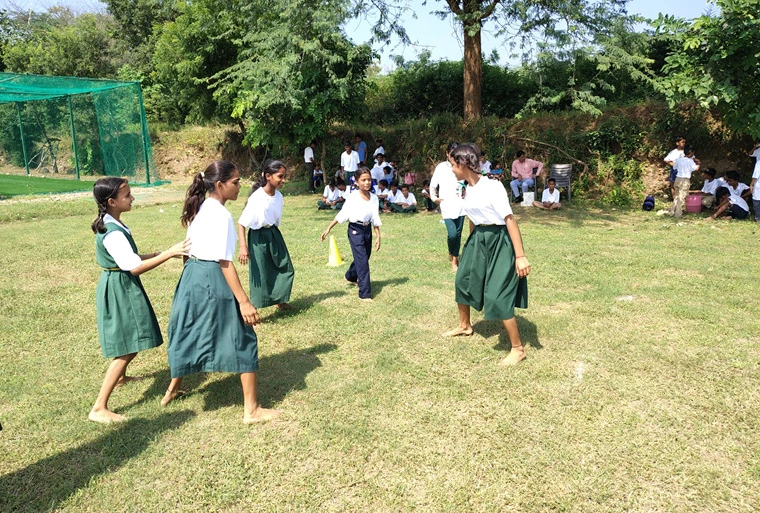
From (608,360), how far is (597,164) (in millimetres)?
11236

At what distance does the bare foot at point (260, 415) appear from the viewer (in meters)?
3.70

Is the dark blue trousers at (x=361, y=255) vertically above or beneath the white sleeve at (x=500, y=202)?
beneath

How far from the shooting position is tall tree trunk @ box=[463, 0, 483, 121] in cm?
1468

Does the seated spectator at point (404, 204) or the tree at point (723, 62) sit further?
the seated spectator at point (404, 204)

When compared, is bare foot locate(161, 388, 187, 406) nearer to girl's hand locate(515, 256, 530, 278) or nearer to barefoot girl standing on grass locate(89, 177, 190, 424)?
barefoot girl standing on grass locate(89, 177, 190, 424)

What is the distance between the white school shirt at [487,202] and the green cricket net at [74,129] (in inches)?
589

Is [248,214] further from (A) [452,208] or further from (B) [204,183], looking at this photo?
(A) [452,208]

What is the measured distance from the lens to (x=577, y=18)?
12.9 meters

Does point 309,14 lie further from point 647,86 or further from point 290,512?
point 290,512

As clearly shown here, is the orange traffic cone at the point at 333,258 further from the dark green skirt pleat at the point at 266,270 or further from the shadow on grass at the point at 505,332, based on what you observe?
the shadow on grass at the point at 505,332

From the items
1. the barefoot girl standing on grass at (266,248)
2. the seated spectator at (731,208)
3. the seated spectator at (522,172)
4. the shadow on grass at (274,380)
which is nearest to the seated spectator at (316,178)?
the seated spectator at (522,172)

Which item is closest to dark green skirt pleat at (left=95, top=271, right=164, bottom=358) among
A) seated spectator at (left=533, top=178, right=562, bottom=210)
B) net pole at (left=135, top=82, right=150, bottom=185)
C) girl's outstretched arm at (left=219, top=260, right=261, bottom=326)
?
girl's outstretched arm at (left=219, top=260, right=261, bottom=326)

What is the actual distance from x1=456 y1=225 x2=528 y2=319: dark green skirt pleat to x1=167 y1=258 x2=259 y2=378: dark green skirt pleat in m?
1.94

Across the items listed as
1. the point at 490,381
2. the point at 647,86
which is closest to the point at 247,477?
the point at 490,381
